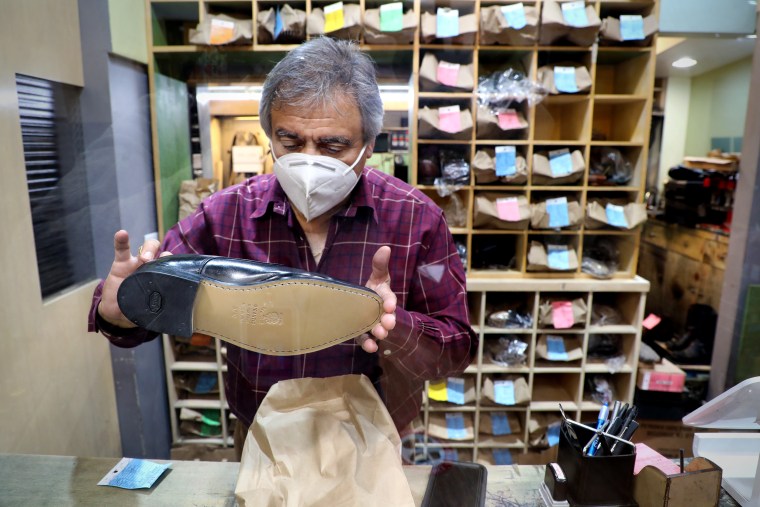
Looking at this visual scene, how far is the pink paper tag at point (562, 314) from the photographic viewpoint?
1974mm

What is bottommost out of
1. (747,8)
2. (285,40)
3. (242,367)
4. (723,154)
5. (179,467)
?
(179,467)

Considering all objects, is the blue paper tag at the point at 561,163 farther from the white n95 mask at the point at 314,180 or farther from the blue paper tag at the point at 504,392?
the white n95 mask at the point at 314,180

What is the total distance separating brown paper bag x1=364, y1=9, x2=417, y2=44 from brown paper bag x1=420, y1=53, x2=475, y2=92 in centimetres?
11

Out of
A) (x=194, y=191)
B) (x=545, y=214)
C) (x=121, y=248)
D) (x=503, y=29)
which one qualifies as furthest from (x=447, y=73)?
(x=121, y=248)

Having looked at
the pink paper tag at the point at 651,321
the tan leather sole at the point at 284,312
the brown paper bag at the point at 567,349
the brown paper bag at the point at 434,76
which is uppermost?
the brown paper bag at the point at 434,76

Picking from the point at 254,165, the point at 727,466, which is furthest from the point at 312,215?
the point at 727,466

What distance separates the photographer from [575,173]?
1885 mm

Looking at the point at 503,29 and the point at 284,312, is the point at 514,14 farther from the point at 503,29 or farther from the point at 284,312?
the point at 284,312

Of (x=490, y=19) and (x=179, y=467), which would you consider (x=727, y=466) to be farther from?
(x=490, y=19)

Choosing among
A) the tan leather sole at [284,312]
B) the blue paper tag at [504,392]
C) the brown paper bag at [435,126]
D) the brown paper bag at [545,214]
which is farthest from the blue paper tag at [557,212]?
the tan leather sole at [284,312]

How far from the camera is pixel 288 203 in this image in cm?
89

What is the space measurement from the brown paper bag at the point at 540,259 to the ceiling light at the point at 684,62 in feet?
2.75

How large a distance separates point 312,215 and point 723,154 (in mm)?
1796

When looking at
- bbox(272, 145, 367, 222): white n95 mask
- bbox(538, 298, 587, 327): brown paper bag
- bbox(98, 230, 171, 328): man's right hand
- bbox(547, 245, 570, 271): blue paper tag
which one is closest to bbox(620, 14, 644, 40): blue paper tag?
bbox(547, 245, 570, 271): blue paper tag
